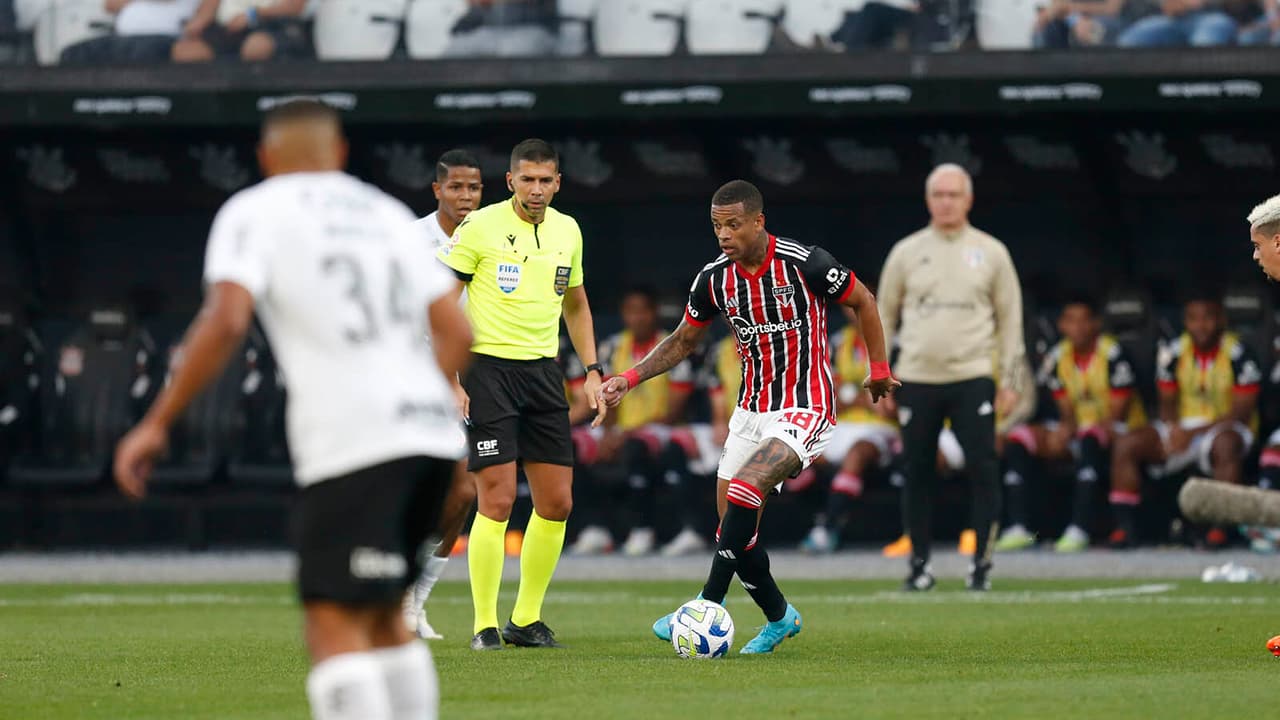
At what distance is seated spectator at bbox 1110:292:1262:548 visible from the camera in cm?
1558

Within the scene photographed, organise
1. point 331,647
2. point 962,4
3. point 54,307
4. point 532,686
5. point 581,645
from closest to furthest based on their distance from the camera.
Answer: point 331,647 < point 532,686 < point 581,645 < point 962,4 < point 54,307

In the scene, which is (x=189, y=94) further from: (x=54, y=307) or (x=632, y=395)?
(x=632, y=395)

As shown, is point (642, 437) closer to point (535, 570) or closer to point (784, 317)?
point (535, 570)

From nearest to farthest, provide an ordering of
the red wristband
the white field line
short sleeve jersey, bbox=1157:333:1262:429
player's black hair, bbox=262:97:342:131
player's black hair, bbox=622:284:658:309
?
player's black hair, bbox=262:97:342:131, the red wristband, the white field line, short sleeve jersey, bbox=1157:333:1262:429, player's black hair, bbox=622:284:658:309

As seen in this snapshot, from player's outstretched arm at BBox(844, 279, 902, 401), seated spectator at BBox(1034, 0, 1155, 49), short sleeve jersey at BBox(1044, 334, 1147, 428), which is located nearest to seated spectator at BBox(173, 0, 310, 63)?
seated spectator at BBox(1034, 0, 1155, 49)

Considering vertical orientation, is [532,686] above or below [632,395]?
below

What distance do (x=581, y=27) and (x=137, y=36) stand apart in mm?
3531

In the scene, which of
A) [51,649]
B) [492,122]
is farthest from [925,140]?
[51,649]

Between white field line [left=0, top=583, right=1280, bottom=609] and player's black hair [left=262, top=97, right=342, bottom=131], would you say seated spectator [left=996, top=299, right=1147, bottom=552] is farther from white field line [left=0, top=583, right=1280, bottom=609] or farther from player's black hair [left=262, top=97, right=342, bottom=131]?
player's black hair [left=262, top=97, right=342, bottom=131]

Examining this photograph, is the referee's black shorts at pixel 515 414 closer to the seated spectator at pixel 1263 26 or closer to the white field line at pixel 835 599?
the white field line at pixel 835 599

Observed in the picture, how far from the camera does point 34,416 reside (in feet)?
57.4

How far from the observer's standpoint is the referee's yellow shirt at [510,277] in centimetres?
927

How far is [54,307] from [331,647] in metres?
14.2

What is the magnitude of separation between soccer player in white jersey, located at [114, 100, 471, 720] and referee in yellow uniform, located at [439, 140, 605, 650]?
165 inches
